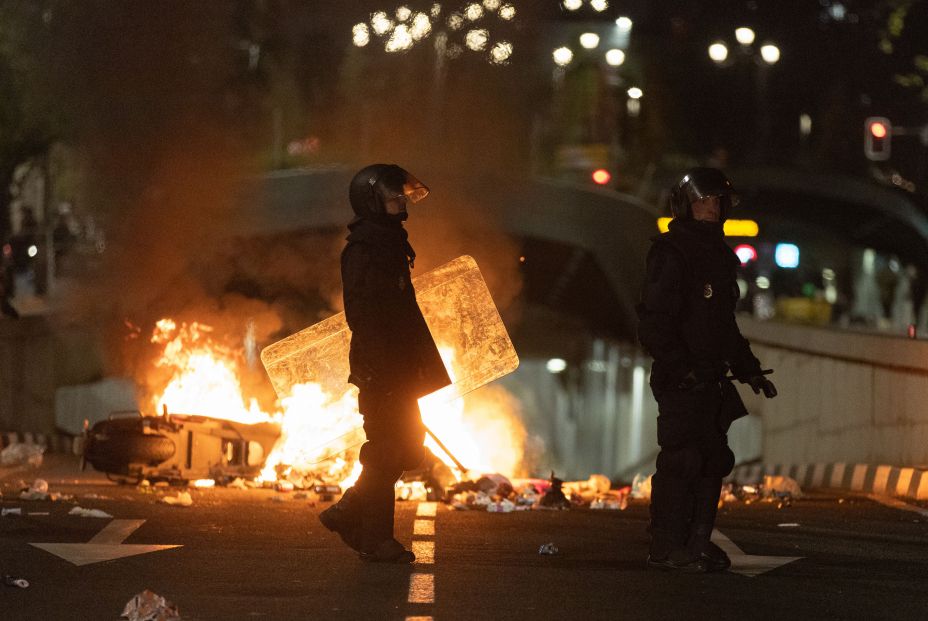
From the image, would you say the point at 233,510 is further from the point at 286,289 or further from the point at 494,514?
the point at 286,289

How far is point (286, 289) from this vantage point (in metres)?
20.3

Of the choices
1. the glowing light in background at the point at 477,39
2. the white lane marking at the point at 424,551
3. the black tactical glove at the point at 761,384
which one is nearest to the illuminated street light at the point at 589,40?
the glowing light in background at the point at 477,39

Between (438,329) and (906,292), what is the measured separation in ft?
95.7

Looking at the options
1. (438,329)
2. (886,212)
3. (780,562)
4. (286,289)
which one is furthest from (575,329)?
→ (780,562)

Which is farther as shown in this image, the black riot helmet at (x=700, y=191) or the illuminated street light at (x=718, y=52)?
the illuminated street light at (x=718, y=52)

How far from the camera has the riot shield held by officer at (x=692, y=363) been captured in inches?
323

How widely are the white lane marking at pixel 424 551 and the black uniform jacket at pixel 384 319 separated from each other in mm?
781

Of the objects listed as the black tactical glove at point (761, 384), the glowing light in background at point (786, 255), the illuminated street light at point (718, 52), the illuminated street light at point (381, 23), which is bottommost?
the black tactical glove at point (761, 384)

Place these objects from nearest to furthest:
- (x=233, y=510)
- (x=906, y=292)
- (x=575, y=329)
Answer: (x=233, y=510) → (x=906, y=292) → (x=575, y=329)

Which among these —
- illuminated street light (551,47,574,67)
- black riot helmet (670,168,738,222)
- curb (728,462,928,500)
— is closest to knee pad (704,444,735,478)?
black riot helmet (670,168,738,222)

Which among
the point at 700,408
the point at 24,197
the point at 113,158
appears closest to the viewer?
the point at 700,408

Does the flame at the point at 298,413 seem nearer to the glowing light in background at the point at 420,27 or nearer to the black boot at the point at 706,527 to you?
the black boot at the point at 706,527

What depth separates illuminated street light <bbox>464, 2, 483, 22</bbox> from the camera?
30.7 meters

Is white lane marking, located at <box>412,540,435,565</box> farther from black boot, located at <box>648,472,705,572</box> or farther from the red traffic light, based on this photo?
the red traffic light
